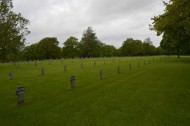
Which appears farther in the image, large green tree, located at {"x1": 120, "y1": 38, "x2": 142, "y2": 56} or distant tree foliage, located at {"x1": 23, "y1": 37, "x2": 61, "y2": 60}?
large green tree, located at {"x1": 120, "y1": 38, "x2": 142, "y2": 56}

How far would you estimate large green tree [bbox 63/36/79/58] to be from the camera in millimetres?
119562

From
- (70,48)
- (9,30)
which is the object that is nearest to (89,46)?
(70,48)

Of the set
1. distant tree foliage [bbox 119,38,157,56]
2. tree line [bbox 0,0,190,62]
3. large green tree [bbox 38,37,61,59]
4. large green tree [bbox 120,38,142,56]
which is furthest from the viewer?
distant tree foliage [bbox 119,38,157,56]

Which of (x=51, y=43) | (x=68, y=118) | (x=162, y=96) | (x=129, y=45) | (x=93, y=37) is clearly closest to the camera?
(x=68, y=118)

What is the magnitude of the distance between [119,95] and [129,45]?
132 meters

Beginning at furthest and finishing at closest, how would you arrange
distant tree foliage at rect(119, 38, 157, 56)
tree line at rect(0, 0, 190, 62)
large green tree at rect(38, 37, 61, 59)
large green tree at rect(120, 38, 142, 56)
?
distant tree foliage at rect(119, 38, 157, 56)
large green tree at rect(120, 38, 142, 56)
large green tree at rect(38, 37, 61, 59)
tree line at rect(0, 0, 190, 62)

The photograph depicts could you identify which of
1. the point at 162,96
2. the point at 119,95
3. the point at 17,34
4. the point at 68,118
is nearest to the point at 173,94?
the point at 162,96

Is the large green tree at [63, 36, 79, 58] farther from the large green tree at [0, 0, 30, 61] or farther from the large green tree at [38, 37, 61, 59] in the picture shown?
the large green tree at [0, 0, 30, 61]

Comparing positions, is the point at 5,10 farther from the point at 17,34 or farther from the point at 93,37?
the point at 93,37

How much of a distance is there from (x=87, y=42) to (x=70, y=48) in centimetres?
967

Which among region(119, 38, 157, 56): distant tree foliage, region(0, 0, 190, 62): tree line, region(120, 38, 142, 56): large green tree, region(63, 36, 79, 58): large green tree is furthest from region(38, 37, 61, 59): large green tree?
region(119, 38, 157, 56): distant tree foliage

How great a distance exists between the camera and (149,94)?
14.7 meters

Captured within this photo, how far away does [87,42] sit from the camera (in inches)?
4771

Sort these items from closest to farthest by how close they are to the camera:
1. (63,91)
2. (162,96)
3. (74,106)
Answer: (74,106) → (162,96) → (63,91)
